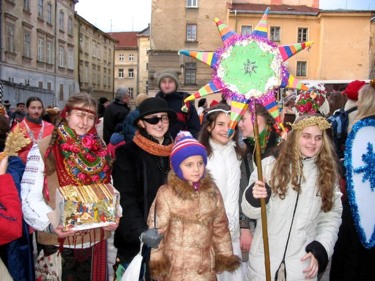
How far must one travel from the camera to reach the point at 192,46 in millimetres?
28359

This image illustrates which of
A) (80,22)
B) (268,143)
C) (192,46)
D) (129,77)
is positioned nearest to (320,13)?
(192,46)

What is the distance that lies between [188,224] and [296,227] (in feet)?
2.56

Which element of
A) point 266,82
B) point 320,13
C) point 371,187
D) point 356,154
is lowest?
point 371,187

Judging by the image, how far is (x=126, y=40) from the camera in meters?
69.6

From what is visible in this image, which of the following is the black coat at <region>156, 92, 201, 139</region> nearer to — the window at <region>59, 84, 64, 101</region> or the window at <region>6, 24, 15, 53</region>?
the window at <region>6, 24, 15, 53</region>

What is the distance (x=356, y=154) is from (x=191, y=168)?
1438 millimetres

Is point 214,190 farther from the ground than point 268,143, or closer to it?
closer to it

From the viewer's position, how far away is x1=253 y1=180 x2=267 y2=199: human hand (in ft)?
8.47

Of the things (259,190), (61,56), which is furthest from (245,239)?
(61,56)

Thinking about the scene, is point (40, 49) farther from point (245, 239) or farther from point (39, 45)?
point (245, 239)

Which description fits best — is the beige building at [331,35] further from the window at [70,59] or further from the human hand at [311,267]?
the human hand at [311,267]

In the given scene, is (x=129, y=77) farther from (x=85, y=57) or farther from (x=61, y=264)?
(x=61, y=264)

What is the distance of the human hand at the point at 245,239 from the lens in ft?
10.5

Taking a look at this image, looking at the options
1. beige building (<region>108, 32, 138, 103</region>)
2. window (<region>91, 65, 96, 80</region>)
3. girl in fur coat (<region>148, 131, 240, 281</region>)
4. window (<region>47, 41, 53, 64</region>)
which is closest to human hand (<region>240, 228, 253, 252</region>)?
girl in fur coat (<region>148, 131, 240, 281</region>)
